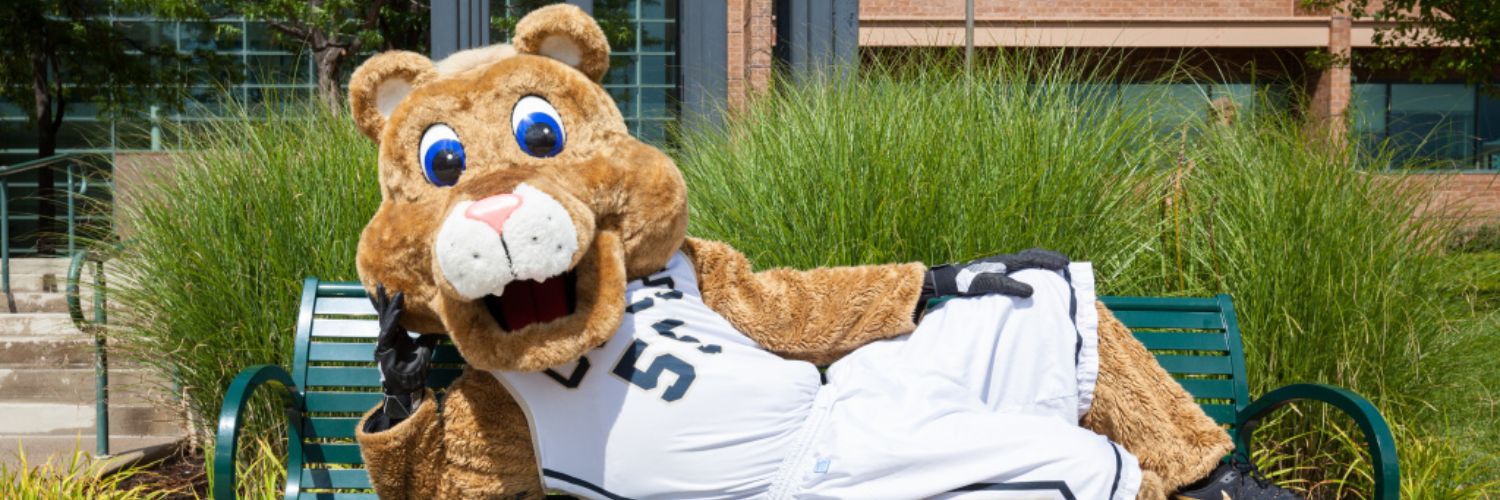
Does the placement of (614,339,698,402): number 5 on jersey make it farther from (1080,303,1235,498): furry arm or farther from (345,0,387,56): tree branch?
(345,0,387,56): tree branch

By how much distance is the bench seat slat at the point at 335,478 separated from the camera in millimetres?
2605

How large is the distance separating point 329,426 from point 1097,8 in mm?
18167

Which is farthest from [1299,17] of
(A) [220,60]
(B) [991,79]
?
(B) [991,79]

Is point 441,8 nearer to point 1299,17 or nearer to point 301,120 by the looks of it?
point 301,120

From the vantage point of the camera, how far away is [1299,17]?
18781mm

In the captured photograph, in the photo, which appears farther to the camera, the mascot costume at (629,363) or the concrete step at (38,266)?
the concrete step at (38,266)

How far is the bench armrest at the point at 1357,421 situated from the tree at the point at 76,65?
11.7 m

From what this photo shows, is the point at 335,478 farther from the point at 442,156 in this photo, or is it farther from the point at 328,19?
the point at 328,19

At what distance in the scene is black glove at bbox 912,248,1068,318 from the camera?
7.35 feet

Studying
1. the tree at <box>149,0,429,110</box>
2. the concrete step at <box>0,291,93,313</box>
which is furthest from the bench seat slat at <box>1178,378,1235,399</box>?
the tree at <box>149,0,429,110</box>

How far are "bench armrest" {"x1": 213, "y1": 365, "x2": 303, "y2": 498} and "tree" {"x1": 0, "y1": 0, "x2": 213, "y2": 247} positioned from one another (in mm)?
10578

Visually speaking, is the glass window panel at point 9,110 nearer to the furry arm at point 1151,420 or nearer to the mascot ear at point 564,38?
the mascot ear at point 564,38

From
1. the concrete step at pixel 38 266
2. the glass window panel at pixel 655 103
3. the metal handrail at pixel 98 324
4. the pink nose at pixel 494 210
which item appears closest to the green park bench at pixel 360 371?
the pink nose at pixel 494 210

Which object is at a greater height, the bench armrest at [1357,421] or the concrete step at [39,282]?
the bench armrest at [1357,421]
